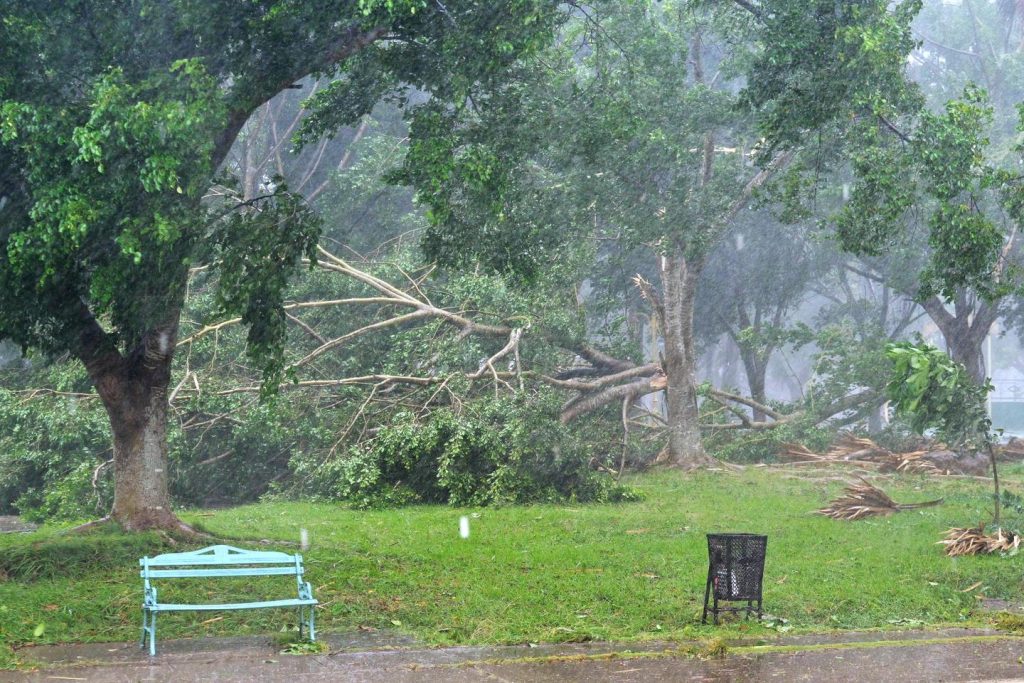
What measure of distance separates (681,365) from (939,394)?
407 inches

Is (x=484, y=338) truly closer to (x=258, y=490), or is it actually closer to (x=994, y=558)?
(x=258, y=490)

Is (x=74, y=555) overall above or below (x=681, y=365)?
below

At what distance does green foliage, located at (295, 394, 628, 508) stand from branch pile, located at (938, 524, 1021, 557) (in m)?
6.54

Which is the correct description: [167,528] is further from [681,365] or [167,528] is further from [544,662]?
[681,365]

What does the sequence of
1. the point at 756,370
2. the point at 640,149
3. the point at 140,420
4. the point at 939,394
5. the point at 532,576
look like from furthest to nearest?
1. the point at 756,370
2. the point at 640,149
3. the point at 939,394
4. the point at 140,420
5. the point at 532,576

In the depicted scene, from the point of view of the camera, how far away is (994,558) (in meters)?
12.4

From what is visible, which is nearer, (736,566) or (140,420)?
(736,566)

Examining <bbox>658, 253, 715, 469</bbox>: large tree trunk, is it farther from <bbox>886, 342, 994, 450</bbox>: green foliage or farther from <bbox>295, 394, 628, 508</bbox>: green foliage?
<bbox>886, 342, 994, 450</bbox>: green foliage

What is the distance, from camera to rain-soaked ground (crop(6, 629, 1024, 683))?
7.20m

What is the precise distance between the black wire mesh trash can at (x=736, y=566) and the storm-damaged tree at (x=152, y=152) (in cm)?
451

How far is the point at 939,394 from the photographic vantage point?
42.3ft

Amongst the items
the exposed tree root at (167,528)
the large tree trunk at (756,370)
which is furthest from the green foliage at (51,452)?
the large tree trunk at (756,370)

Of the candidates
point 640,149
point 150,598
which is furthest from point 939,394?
point 150,598

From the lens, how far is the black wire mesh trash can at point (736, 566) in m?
8.77
